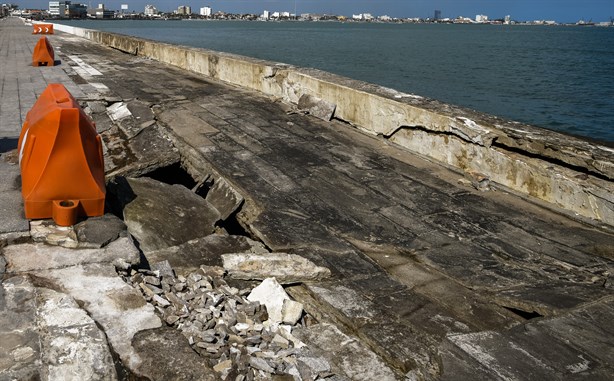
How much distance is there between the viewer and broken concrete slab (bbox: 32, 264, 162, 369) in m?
2.97

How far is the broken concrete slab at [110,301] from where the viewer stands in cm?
297

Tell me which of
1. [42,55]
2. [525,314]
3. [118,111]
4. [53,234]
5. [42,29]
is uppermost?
[42,29]

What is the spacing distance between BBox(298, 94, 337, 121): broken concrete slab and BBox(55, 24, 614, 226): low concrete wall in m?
0.07

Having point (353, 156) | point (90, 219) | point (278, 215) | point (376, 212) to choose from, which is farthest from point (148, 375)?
point (353, 156)

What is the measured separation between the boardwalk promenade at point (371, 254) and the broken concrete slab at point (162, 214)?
57 millimetres

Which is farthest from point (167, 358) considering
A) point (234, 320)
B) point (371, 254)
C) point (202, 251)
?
point (371, 254)

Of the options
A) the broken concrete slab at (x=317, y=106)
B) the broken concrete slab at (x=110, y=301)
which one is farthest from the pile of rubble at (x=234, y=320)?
the broken concrete slab at (x=317, y=106)

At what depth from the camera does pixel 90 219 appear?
435 centimetres

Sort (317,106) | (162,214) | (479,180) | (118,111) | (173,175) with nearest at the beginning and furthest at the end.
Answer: (162,214) → (479,180) → (173,175) → (118,111) → (317,106)

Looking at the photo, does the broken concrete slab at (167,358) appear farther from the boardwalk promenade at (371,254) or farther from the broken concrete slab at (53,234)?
the broken concrete slab at (53,234)

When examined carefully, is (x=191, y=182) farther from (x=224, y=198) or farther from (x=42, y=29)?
(x=42, y=29)

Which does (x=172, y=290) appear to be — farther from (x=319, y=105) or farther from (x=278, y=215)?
(x=319, y=105)

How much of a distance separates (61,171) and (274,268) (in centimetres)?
182

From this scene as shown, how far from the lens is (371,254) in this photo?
14.4 ft
